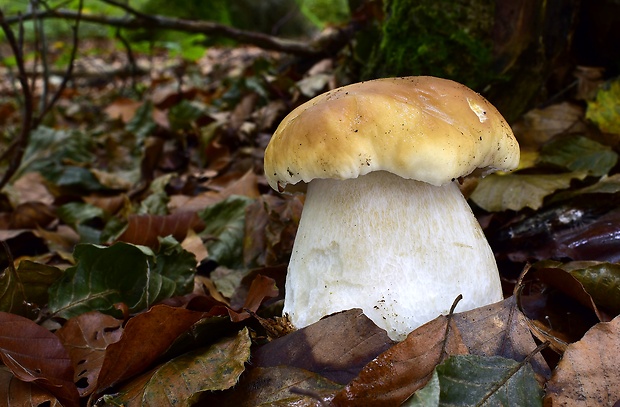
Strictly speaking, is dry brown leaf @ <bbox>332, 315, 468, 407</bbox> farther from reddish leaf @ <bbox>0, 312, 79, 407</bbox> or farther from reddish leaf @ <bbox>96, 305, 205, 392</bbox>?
reddish leaf @ <bbox>0, 312, 79, 407</bbox>

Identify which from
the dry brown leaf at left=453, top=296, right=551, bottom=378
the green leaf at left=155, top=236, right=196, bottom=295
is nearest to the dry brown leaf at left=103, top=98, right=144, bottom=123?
the green leaf at left=155, top=236, right=196, bottom=295

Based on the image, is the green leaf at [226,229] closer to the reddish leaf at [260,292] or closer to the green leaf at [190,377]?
the reddish leaf at [260,292]

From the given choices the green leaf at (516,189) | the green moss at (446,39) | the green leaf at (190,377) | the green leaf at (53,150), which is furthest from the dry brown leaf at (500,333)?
the green leaf at (53,150)

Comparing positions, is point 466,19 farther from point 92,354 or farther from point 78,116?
point 78,116

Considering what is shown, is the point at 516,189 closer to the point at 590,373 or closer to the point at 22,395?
the point at 590,373

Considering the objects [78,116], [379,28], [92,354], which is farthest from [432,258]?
[78,116]
